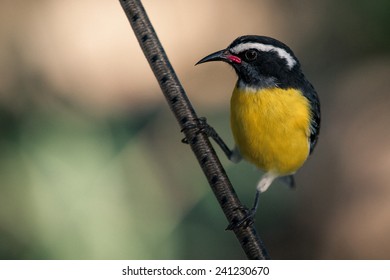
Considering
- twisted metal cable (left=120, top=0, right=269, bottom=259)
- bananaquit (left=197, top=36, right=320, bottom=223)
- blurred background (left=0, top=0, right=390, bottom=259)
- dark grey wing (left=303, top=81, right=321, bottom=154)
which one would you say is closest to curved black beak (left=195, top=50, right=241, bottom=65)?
bananaquit (left=197, top=36, right=320, bottom=223)

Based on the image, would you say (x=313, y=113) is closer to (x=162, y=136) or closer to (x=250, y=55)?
(x=250, y=55)

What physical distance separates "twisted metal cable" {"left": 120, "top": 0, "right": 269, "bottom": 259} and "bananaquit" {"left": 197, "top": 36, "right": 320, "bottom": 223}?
38cm

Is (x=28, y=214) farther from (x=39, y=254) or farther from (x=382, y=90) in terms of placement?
(x=382, y=90)

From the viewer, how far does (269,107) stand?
5.74 ft

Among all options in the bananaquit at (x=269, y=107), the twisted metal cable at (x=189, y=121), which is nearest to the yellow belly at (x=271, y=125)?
the bananaquit at (x=269, y=107)

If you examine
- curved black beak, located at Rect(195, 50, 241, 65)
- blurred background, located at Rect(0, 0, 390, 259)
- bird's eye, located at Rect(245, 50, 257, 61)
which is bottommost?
blurred background, located at Rect(0, 0, 390, 259)

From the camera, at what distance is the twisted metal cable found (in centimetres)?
129

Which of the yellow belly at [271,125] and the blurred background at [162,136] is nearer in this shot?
the yellow belly at [271,125]

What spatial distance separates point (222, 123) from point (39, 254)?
742 millimetres

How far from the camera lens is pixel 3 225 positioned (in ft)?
7.16

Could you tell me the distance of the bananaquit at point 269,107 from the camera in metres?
1.74

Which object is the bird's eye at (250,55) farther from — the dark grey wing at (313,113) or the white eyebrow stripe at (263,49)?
the dark grey wing at (313,113)

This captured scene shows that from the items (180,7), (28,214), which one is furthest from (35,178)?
(180,7)

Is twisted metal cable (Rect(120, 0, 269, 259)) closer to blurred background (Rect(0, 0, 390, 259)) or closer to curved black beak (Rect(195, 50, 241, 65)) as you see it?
curved black beak (Rect(195, 50, 241, 65))
